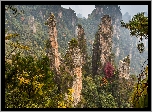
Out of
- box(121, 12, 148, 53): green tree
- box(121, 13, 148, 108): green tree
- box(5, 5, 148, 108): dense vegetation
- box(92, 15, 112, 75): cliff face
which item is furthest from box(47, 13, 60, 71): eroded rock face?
box(121, 13, 148, 108): green tree

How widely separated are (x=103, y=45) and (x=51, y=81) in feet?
77.4

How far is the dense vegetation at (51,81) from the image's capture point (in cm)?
544

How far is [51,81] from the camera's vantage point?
297 inches

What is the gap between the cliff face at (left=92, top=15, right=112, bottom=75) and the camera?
30.5 metres

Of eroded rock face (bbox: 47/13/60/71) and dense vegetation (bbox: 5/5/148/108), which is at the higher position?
eroded rock face (bbox: 47/13/60/71)

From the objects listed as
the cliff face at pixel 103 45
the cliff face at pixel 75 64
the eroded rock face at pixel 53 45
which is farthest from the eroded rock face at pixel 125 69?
the cliff face at pixel 75 64

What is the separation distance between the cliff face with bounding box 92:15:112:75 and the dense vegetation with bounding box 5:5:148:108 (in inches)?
36.7

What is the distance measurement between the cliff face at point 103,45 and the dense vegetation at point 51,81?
3.06ft

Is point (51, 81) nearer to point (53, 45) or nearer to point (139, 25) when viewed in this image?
point (139, 25)

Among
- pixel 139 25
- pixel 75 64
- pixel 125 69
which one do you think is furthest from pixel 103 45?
pixel 139 25

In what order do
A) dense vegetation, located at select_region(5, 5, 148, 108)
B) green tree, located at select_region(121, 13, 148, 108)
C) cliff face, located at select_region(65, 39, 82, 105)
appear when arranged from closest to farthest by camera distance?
green tree, located at select_region(121, 13, 148, 108) < dense vegetation, located at select_region(5, 5, 148, 108) < cliff face, located at select_region(65, 39, 82, 105)

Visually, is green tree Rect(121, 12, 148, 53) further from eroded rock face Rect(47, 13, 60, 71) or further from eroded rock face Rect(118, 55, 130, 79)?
eroded rock face Rect(118, 55, 130, 79)
